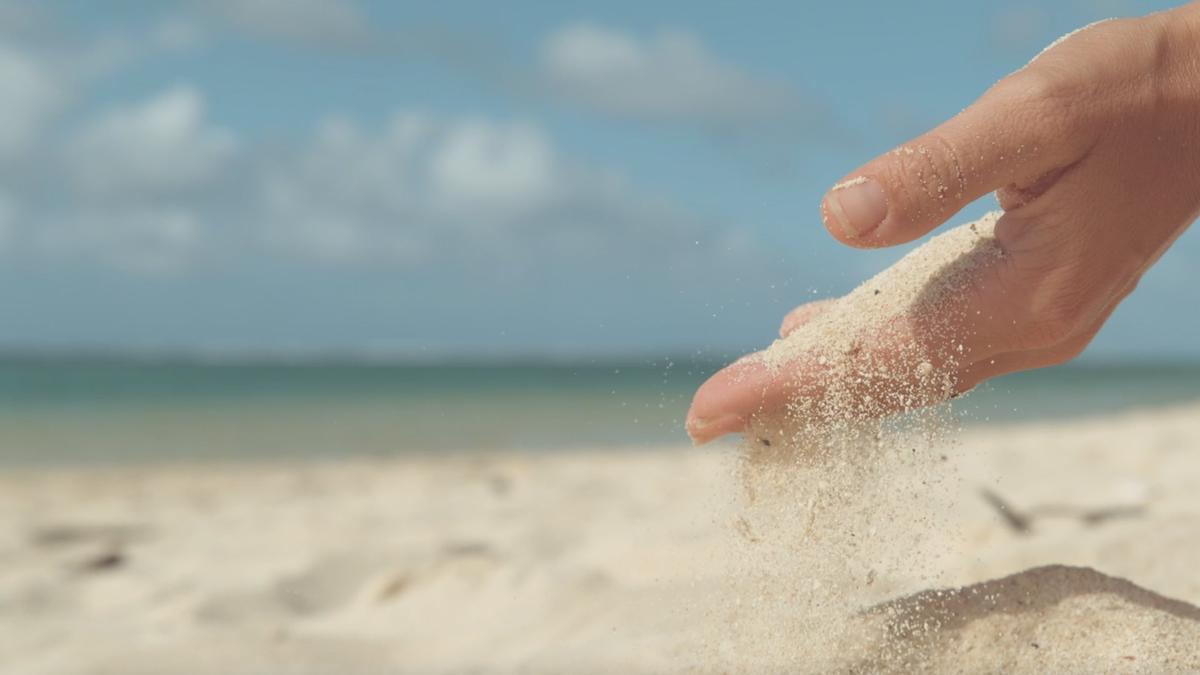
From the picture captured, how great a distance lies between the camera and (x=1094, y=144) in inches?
64.7

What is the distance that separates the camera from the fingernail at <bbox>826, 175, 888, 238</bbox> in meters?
1.60

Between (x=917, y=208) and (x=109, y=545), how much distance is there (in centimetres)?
417

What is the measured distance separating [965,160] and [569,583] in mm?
2070

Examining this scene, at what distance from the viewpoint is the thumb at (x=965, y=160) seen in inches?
61.9

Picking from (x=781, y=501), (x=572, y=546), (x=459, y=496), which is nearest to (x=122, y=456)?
(x=459, y=496)

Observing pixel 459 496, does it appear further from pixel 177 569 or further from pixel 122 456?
pixel 122 456

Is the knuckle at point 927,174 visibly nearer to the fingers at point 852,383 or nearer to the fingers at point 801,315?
→ the fingers at point 852,383

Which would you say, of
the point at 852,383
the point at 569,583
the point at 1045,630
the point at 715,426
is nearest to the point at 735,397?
the point at 715,426

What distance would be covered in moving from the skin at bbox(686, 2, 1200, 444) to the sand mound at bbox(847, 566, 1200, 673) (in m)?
0.41

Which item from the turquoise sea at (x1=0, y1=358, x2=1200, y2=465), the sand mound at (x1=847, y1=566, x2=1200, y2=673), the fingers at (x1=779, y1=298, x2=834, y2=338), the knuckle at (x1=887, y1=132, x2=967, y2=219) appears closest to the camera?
the knuckle at (x1=887, y1=132, x2=967, y2=219)

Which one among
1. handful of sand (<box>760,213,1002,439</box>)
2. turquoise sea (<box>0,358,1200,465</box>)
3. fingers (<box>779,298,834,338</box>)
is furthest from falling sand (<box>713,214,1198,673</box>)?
turquoise sea (<box>0,358,1200,465</box>)

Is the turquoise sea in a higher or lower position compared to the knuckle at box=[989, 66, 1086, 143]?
higher

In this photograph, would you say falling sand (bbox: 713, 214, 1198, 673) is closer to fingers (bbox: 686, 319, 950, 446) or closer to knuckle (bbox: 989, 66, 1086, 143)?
fingers (bbox: 686, 319, 950, 446)

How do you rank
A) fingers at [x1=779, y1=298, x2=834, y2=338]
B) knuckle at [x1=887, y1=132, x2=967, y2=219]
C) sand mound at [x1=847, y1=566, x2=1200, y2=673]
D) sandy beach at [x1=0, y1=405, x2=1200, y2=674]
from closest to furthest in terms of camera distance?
knuckle at [x1=887, y1=132, x2=967, y2=219]
sand mound at [x1=847, y1=566, x2=1200, y2=673]
sandy beach at [x1=0, y1=405, x2=1200, y2=674]
fingers at [x1=779, y1=298, x2=834, y2=338]
